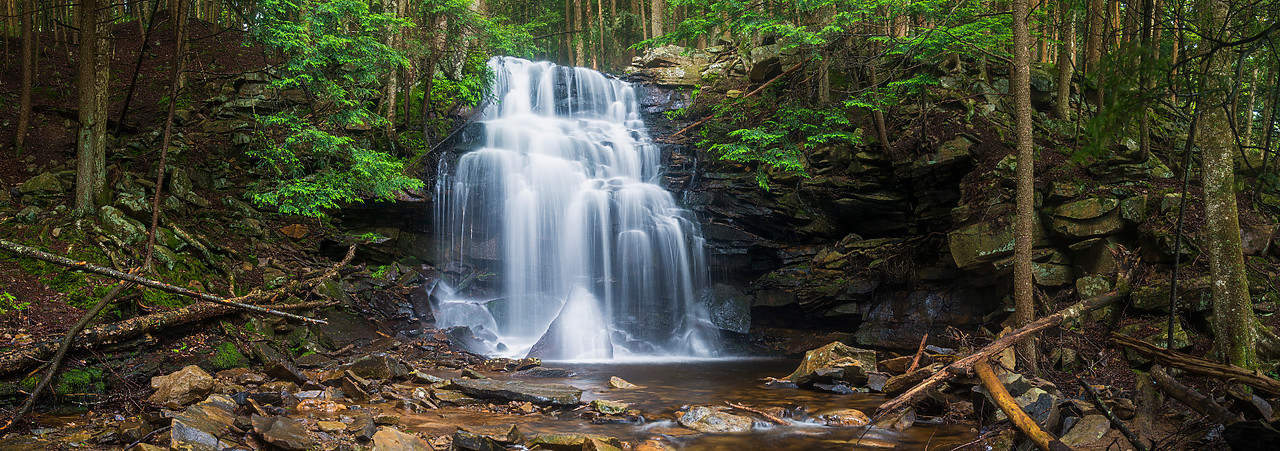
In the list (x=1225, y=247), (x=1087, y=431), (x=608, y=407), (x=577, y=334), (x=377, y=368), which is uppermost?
(x=1225, y=247)

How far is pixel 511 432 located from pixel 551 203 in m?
9.62

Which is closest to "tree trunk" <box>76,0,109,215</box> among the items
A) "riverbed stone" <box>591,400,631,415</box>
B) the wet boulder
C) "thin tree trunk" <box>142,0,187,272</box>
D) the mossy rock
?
"thin tree trunk" <box>142,0,187,272</box>

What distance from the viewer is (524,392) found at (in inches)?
293

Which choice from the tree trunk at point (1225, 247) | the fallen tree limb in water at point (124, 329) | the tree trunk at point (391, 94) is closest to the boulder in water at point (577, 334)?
the fallen tree limb in water at point (124, 329)

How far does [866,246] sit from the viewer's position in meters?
13.8

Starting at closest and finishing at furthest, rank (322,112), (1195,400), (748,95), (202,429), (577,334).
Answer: (202,429) < (1195,400) < (322,112) < (577,334) < (748,95)

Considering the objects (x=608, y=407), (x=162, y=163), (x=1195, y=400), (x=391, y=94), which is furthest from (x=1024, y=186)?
(x=391, y=94)

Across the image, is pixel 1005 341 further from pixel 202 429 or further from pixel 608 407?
pixel 202 429

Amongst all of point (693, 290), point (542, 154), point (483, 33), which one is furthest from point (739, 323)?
point (483, 33)

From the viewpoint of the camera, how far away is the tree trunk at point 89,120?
27.2 feet

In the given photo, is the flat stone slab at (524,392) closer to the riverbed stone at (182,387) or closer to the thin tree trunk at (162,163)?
the riverbed stone at (182,387)

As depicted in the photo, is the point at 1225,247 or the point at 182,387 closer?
the point at 182,387

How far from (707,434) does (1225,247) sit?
227 inches

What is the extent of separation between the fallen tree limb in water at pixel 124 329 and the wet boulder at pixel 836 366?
764 cm
